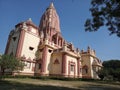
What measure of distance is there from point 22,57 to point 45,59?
5.56 metres

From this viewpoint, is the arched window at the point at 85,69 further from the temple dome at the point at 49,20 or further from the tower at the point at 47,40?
the temple dome at the point at 49,20

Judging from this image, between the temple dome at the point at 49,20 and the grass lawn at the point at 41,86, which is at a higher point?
the temple dome at the point at 49,20

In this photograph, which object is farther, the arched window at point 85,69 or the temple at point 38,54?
the arched window at point 85,69

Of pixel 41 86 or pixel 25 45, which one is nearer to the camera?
pixel 41 86

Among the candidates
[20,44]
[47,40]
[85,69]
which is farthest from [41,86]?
[85,69]

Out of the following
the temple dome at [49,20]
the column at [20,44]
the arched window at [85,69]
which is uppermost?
the temple dome at [49,20]

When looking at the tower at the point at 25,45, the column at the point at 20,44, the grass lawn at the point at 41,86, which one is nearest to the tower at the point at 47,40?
the tower at the point at 25,45

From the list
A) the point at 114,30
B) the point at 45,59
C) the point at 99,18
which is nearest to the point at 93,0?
the point at 99,18

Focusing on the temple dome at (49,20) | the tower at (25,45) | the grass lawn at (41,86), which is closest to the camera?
the grass lawn at (41,86)

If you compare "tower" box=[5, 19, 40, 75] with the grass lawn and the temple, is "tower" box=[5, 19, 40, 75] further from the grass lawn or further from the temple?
the grass lawn

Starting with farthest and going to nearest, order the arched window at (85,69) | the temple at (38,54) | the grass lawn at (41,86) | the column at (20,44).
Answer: the arched window at (85,69)
the temple at (38,54)
the column at (20,44)
the grass lawn at (41,86)

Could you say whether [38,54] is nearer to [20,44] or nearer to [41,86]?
A: [20,44]

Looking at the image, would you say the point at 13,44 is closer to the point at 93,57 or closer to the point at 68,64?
the point at 68,64

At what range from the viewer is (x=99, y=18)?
42.4 ft
